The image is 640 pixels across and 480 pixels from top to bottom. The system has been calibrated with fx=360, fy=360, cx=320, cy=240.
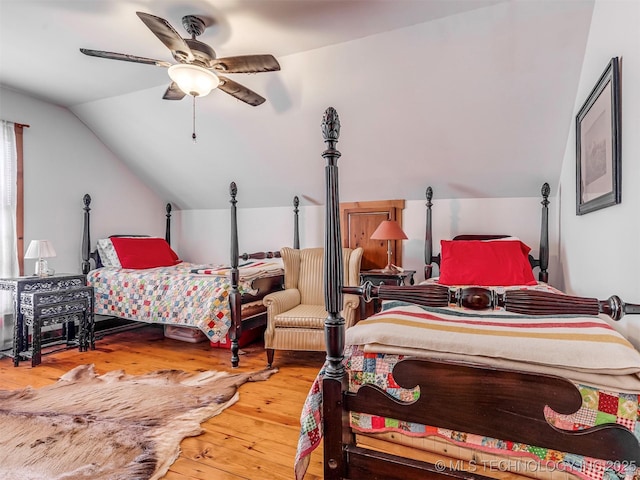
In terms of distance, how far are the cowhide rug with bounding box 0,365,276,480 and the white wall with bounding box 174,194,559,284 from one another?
1.84m

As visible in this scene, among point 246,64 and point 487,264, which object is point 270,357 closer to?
point 487,264

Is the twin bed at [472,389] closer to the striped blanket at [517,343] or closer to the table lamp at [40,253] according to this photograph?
the striped blanket at [517,343]

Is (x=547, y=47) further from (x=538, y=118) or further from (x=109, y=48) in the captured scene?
(x=109, y=48)

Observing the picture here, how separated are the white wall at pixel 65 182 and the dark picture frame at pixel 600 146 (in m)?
4.49

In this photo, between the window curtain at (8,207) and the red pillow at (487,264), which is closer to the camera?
the red pillow at (487,264)

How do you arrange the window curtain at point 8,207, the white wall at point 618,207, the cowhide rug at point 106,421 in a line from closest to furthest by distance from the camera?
the white wall at point 618,207 < the cowhide rug at point 106,421 < the window curtain at point 8,207

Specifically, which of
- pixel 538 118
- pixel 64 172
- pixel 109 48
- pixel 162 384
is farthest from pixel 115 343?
pixel 538 118

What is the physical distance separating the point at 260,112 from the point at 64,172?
2.24 m

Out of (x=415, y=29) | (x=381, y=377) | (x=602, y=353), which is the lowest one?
(x=381, y=377)

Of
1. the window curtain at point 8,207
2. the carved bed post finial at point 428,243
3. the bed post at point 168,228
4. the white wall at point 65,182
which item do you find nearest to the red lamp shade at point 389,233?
the carved bed post finial at point 428,243

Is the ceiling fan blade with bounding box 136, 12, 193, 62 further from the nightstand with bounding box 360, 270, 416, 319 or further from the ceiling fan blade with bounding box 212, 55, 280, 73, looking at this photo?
the nightstand with bounding box 360, 270, 416, 319

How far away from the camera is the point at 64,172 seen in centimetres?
377

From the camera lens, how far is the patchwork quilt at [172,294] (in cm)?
299

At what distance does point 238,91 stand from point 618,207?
7.36ft
